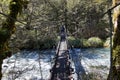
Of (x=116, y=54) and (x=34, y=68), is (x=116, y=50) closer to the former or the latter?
(x=116, y=54)

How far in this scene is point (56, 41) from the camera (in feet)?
45.6

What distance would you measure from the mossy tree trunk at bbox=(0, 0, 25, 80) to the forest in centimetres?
2

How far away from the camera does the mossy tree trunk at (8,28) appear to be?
3.29m

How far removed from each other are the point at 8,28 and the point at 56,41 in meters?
10.2

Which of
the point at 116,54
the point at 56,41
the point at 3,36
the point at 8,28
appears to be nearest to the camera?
the point at 116,54

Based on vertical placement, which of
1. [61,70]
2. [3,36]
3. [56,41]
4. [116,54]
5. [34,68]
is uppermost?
[3,36]

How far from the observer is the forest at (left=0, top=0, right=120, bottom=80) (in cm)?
747

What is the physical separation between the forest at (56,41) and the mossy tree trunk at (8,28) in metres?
0.02

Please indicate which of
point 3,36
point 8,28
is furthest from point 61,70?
point 3,36

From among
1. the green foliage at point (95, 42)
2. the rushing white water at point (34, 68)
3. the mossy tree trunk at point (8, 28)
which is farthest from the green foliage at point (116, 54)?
the green foliage at point (95, 42)

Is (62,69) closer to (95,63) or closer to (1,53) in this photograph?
(1,53)

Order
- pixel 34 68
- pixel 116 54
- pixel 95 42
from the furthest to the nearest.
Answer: pixel 95 42, pixel 34 68, pixel 116 54

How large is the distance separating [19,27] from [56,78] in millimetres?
5104

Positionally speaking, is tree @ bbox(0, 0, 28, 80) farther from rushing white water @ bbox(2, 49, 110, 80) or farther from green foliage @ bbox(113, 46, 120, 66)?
rushing white water @ bbox(2, 49, 110, 80)
